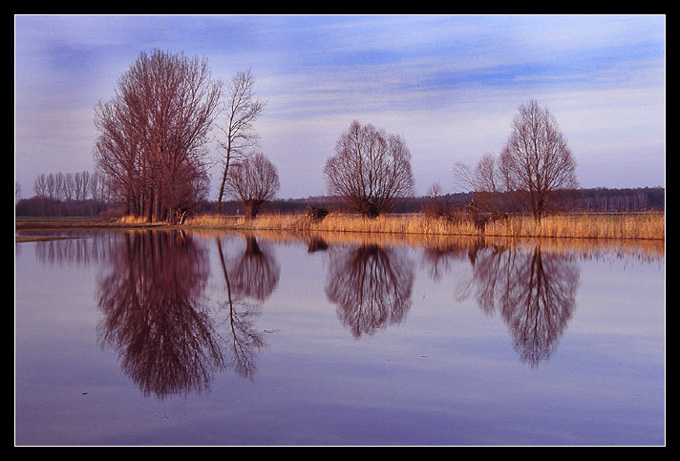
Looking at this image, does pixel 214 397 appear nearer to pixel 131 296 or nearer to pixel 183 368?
pixel 183 368

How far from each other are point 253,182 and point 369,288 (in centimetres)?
2730

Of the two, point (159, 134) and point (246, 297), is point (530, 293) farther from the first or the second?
point (159, 134)

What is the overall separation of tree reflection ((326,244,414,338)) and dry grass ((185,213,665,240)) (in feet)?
27.6

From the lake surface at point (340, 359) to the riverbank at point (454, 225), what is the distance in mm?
10084

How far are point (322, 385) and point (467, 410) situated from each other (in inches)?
44.7

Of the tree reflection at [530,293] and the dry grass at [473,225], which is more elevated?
the dry grass at [473,225]

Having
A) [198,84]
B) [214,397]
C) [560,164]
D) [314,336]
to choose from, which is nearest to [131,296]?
[314,336]

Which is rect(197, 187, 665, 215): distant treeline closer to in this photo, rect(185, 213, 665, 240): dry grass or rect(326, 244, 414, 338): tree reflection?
rect(185, 213, 665, 240): dry grass

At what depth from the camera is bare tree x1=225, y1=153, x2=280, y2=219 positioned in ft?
120

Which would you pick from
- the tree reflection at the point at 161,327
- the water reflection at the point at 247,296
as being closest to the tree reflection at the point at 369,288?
the water reflection at the point at 247,296

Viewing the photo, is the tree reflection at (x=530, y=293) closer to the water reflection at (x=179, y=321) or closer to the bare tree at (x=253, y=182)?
the water reflection at (x=179, y=321)

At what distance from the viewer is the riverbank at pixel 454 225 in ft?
66.9

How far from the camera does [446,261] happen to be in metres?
14.1

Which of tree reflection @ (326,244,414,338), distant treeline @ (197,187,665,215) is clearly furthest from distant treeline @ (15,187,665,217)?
tree reflection @ (326,244,414,338)
